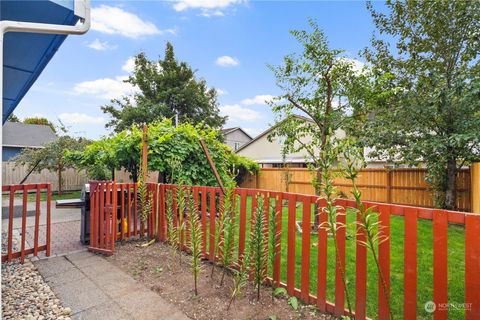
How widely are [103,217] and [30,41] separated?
241 centimetres

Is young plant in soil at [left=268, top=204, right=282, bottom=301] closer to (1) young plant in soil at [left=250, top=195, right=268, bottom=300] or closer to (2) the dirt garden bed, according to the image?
(1) young plant in soil at [left=250, top=195, right=268, bottom=300]

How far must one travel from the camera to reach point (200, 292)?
2.61 metres

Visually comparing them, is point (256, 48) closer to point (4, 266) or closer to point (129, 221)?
point (129, 221)

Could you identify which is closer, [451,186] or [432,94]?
[432,94]

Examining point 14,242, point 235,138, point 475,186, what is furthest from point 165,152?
point 235,138

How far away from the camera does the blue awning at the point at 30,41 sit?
2.05m

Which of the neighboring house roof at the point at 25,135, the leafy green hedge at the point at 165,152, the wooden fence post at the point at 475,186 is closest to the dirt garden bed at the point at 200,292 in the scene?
the leafy green hedge at the point at 165,152

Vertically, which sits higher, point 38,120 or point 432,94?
point 38,120

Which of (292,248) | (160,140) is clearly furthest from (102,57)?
(292,248)

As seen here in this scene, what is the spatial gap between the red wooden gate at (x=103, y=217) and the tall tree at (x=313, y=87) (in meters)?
3.54

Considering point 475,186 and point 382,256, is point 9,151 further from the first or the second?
point 475,186

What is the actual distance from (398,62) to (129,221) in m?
8.61

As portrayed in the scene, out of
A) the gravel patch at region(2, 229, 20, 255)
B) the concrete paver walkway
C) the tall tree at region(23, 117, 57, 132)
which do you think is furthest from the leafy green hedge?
the tall tree at region(23, 117, 57, 132)

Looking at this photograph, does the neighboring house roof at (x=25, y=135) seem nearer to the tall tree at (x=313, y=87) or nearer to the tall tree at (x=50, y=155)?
the tall tree at (x=50, y=155)
